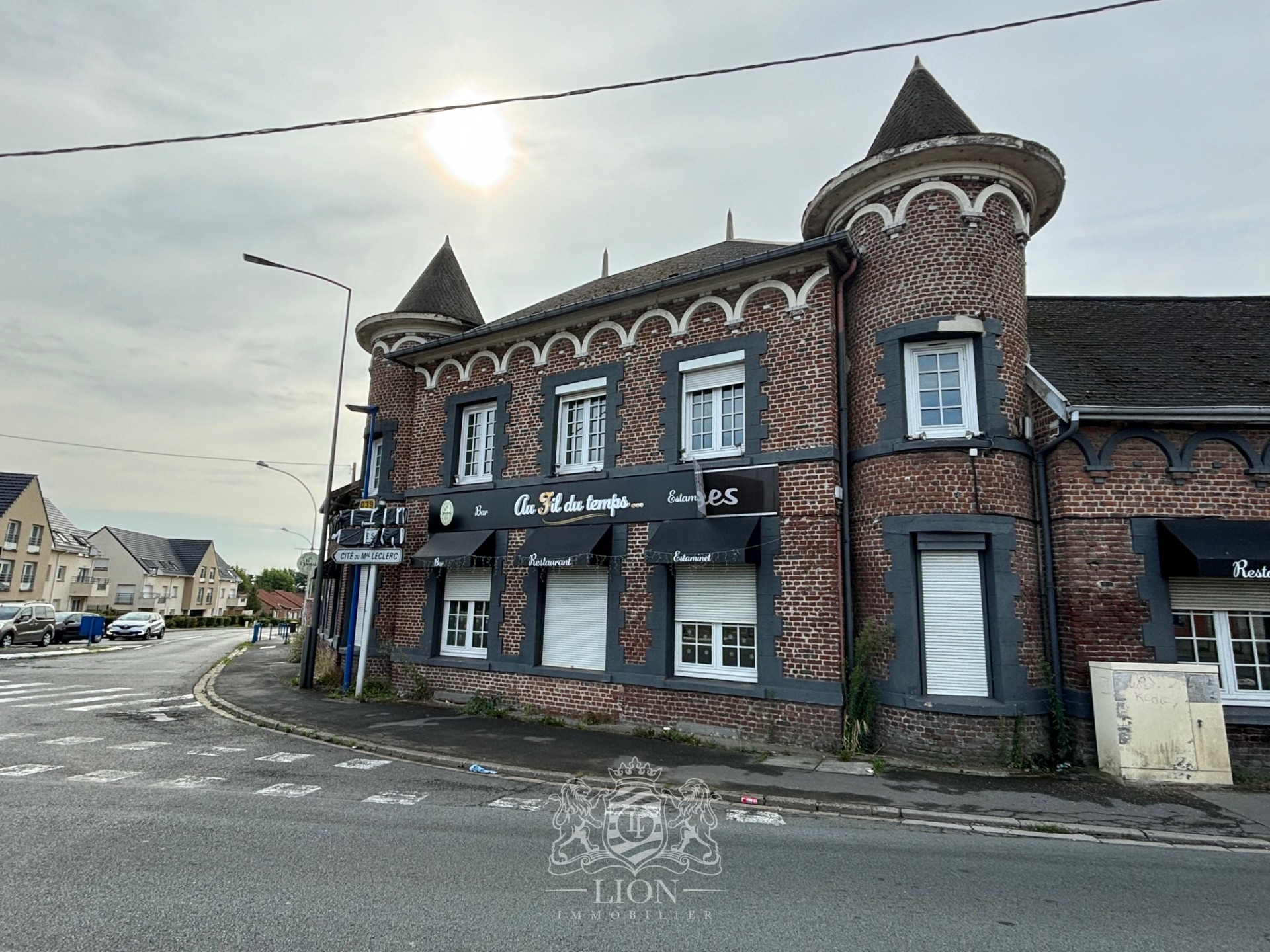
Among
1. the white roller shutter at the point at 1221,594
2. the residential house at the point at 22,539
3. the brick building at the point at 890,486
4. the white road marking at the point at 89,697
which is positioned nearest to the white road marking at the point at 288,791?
the brick building at the point at 890,486

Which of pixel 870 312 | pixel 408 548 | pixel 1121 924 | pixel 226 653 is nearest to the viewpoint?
pixel 1121 924

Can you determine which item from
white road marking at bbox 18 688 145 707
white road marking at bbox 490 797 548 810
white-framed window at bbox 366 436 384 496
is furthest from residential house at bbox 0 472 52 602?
white road marking at bbox 490 797 548 810

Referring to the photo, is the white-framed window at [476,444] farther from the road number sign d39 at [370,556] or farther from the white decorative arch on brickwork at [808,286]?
the white decorative arch on brickwork at [808,286]

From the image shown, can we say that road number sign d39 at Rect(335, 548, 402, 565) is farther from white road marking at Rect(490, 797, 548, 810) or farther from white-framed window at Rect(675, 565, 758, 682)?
white road marking at Rect(490, 797, 548, 810)

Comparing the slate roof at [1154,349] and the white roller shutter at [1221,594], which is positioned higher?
the slate roof at [1154,349]

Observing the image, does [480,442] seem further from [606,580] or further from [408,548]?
[606,580]

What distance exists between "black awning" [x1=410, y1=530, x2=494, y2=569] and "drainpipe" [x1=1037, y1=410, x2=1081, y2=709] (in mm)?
9058

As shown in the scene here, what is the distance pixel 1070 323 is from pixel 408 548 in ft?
43.8

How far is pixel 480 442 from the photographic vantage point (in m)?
14.0

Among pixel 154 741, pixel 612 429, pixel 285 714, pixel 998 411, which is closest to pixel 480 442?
pixel 612 429

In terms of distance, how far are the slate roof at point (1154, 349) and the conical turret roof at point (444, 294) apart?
40.0 ft

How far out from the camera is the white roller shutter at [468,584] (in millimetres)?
13031

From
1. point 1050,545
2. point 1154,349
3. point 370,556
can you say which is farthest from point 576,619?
point 1154,349

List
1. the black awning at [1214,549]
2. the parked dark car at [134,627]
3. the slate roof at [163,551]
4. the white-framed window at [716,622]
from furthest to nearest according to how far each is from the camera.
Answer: the slate roof at [163,551] < the parked dark car at [134,627] < the white-framed window at [716,622] < the black awning at [1214,549]
